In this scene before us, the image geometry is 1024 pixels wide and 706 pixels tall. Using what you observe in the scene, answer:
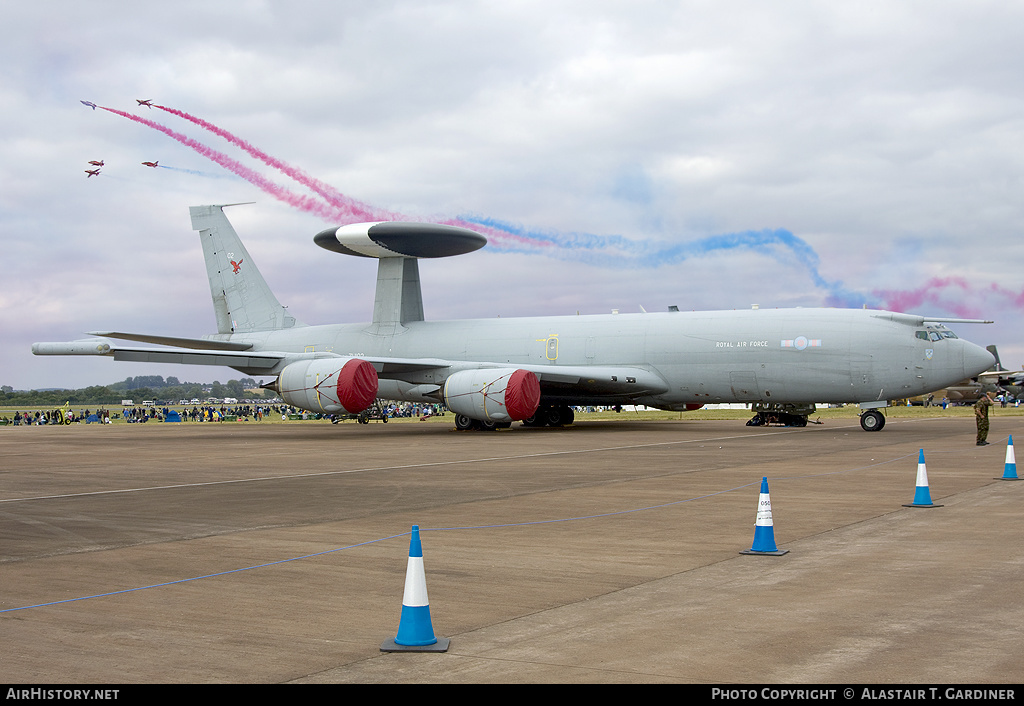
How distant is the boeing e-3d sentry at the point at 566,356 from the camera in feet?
92.9

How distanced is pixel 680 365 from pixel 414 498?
18960 mm

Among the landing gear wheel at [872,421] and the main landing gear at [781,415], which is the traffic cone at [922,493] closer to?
the landing gear wheel at [872,421]

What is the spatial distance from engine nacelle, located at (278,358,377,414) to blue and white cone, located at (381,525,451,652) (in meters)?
24.3

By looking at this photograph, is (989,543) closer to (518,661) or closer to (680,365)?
(518,661)

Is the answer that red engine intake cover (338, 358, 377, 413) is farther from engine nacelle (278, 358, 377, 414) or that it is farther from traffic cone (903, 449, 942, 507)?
traffic cone (903, 449, 942, 507)

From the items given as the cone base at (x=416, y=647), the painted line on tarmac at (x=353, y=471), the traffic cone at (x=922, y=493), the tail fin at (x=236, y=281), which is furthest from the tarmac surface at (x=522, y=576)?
the tail fin at (x=236, y=281)

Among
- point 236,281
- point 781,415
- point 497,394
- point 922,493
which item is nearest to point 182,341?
point 236,281

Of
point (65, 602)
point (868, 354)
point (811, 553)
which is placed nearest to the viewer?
point (65, 602)

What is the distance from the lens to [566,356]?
34031 mm

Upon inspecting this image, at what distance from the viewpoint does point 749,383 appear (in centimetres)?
2991

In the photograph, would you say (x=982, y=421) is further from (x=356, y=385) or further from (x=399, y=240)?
(x=399, y=240)

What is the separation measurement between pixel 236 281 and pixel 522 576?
1397 inches
